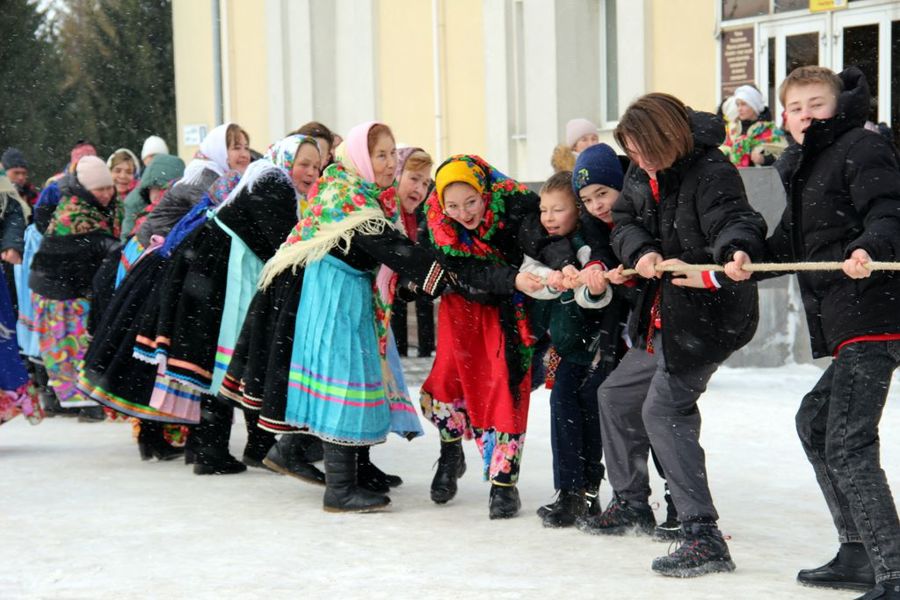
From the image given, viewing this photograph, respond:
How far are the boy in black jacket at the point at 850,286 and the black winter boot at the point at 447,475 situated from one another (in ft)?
6.95

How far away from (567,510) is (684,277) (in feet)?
4.35

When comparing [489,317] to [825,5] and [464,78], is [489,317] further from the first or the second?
[464,78]

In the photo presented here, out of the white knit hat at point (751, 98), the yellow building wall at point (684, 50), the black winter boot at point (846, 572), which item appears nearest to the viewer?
the black winter boot at point (846, 572)

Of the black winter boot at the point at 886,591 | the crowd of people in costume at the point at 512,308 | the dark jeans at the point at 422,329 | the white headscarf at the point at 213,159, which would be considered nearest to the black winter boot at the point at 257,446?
the crowd of people in costume at the point at 512,308

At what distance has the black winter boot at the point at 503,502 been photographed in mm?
6242

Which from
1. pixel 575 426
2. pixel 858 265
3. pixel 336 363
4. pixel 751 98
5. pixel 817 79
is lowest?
pixel 575 426

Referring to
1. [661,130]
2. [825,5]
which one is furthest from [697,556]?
[825,5]

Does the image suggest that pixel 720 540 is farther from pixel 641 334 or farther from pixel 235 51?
pixel 235 51

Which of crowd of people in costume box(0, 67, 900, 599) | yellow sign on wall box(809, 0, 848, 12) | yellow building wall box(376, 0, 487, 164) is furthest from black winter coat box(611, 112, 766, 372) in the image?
yellow building wall box(376, 0, 487, 164)

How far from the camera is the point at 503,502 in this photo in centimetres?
625

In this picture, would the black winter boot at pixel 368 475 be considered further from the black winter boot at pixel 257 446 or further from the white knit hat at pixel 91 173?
the white knit hat at pixel 91 173

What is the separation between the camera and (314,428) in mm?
6504

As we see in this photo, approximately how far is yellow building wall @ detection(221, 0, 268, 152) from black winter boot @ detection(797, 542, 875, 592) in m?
17.7

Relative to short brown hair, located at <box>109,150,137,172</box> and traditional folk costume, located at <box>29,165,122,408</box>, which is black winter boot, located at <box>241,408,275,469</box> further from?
short brown hair, located at <box>109,150,137,172</box>
